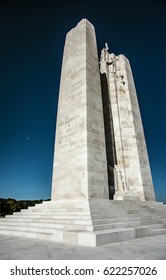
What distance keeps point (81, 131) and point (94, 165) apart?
2244 millimetres

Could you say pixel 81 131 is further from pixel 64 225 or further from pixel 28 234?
pixel 28 234

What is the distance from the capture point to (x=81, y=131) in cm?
1155

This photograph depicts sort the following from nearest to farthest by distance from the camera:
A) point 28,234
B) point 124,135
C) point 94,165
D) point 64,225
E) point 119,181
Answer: point 64,225
point 28,234
point 94,165
point 119,181
point 124,135

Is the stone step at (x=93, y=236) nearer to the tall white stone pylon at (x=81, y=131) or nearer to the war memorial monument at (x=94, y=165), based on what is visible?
the war memorial monument at (x=94, y=165)

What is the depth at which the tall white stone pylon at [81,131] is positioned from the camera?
10.6 metres

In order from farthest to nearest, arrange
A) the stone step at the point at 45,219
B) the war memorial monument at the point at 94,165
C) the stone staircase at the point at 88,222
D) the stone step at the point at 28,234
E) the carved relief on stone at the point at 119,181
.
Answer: the carved relief on stone at the point at 119,181 < the stone step at the point at 45,219 < the war memorial monument at the point at 94,165 < the stone step at the point at 28,234 < the stone staircase at the point at 88,222

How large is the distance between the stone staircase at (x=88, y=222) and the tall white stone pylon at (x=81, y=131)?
1457mm

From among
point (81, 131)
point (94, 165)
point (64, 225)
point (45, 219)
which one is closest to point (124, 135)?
point (81, 131)

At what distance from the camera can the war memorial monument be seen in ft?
23.8

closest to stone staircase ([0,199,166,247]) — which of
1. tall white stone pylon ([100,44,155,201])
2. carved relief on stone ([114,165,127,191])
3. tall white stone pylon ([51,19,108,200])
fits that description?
tall white stone pylon ([51,19,108,200])

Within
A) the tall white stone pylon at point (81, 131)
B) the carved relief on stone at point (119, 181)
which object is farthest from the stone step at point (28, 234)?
the carved relief on stone at point (119, 181)

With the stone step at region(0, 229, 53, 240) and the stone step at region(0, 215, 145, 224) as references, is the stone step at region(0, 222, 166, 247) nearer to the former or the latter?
the stone step at region(0, 229, 53, 240)
